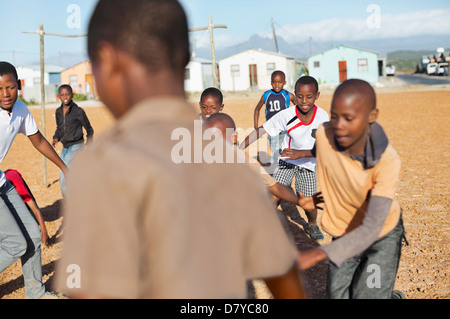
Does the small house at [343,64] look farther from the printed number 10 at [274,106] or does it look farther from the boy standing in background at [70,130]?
the boy standing in background at [70,130]

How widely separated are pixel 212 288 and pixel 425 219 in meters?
5.92

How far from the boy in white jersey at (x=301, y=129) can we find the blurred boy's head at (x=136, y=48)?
4143 mm

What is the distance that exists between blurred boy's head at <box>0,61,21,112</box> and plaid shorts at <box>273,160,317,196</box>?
3212 mm

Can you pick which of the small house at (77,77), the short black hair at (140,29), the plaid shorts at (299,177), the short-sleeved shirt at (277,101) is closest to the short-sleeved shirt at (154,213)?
the short black hair at (140,29)

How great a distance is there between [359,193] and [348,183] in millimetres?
93

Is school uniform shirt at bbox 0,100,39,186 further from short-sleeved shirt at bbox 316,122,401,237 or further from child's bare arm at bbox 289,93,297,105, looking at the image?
child's bare arm at bbox 289,93,297,105

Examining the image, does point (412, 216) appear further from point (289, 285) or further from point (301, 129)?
point (289, 285)

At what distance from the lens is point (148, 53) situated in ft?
3.85

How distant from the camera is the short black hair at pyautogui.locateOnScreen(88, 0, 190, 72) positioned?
3.82 ft

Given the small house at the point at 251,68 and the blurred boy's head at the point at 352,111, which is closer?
the blurred boy's head at the point at 352,111

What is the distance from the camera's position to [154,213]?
1015 mm

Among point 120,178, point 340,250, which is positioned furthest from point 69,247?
point 340,250

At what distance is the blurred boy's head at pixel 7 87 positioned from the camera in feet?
13.8

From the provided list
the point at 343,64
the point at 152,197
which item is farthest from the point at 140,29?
the point at 343,64
